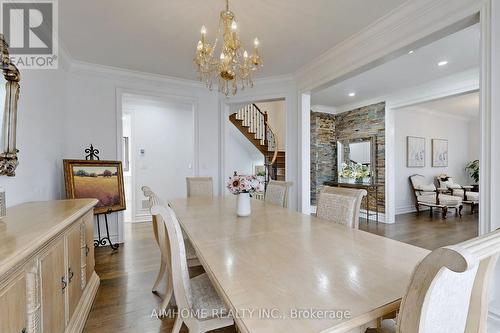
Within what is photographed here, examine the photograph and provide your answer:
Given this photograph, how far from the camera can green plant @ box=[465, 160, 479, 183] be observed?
701 cm

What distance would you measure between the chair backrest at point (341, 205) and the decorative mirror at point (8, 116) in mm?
2354

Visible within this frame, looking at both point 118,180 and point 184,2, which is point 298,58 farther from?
point 118,180

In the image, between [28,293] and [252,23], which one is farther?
[252,23]

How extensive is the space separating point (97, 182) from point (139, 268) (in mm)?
1313

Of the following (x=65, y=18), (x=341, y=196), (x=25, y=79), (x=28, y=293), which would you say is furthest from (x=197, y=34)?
(x=28, y=293)

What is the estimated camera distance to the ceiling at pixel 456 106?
5.39 metres

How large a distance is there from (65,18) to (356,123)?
5.48 m

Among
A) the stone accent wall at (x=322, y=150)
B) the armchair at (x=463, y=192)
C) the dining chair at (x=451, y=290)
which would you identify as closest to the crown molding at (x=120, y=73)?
the stone accent wall at (x=322, y=150)

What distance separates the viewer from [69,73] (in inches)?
129

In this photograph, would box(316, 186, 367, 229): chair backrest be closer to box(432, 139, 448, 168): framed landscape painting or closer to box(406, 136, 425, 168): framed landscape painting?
box(406, 136, 425, 168): framed landscape painting

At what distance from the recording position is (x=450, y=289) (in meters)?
0.62

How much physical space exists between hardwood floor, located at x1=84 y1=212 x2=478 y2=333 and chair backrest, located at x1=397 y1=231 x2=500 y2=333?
1.49m

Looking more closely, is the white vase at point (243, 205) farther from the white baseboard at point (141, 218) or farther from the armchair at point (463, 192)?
the armchair at point (463, 192)

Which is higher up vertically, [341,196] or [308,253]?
[341,196]
